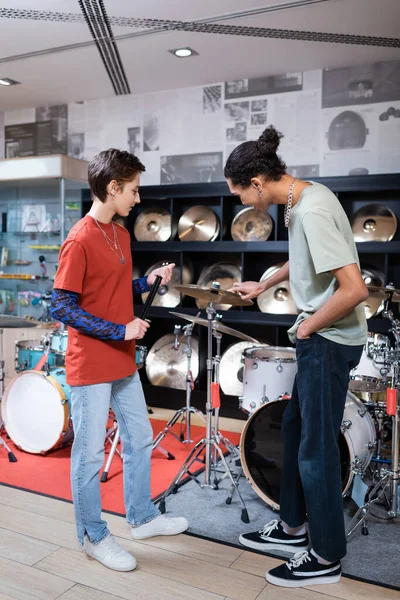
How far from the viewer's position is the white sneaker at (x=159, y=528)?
2.37 m

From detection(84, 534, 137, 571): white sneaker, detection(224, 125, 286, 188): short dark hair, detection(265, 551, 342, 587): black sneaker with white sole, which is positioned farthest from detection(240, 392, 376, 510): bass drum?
detection(224, 125, 286, 188): short dark hair

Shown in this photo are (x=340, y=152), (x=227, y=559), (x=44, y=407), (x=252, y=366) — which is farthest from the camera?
(x=340, y=152)

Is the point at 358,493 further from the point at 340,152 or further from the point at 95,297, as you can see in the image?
the point at 340,152

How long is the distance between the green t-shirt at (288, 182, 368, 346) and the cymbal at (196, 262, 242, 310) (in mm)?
2738

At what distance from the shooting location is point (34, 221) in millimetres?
5438

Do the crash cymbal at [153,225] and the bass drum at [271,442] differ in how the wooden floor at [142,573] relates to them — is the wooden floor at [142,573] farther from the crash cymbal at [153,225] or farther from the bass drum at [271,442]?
the crash cymbal at [153,225]

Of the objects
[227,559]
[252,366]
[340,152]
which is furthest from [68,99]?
[227,559]

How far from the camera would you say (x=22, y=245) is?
554 centimetres

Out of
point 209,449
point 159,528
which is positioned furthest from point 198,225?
point 159,528

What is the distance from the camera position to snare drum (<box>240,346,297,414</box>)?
2.79m

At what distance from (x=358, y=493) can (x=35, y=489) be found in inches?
64.7

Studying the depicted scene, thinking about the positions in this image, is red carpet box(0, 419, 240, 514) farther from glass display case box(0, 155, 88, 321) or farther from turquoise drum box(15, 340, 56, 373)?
glass display case box(0, 155, 88, 321)

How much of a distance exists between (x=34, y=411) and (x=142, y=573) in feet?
5.50

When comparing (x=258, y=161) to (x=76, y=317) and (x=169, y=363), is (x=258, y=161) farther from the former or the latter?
(x=169, y=363)
